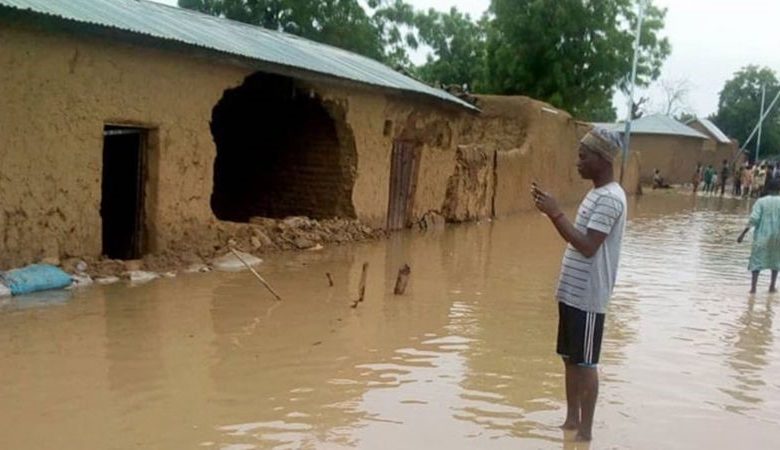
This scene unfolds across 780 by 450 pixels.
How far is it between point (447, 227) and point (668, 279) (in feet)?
21.3

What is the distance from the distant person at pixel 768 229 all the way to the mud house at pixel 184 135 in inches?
232

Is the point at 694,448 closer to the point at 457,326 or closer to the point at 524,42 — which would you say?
the point at 457,326

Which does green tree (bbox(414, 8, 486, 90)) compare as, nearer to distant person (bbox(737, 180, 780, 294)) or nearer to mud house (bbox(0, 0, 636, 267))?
mud house (bbox(0, 0, 636, 267))

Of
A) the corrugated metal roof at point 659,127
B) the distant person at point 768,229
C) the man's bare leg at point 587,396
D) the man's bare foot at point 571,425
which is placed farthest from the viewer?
the corrugated metal roof at point 659,127

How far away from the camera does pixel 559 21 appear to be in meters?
36.3

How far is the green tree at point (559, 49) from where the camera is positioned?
3656cm

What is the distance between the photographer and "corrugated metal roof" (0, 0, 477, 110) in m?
8.62

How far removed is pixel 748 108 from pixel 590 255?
63.9 meters

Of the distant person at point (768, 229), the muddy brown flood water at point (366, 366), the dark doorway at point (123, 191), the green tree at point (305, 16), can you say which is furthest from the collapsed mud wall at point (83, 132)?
the green tree at point (305, 16)

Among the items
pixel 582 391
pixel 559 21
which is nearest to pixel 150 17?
pixel 582 391

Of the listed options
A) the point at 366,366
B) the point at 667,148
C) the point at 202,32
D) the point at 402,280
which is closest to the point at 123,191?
the point at 202,32

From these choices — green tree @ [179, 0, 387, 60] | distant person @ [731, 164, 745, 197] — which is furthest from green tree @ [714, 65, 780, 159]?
green tree @ [179, 0, 387, 60]

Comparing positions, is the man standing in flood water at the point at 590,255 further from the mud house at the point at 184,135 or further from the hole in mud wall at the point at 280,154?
the hole in mud wall at the point at 280,154

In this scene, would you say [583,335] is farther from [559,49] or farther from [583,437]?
[559,49]
